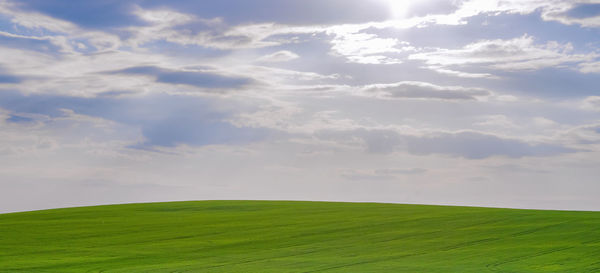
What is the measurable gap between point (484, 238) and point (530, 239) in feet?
5.44

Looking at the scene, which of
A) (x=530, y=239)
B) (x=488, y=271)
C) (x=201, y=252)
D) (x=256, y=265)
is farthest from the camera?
(x=530, y=239)

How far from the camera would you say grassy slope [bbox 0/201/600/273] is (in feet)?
60.6

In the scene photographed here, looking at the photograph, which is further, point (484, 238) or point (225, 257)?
point (484, 238)

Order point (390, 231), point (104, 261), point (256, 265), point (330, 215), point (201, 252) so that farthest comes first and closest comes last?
point (330, 215), point (390, 231), point (201, 252), point (104, 261), point (256, 265)

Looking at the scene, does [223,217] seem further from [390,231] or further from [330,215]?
[390,231]

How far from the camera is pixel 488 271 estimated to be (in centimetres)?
1677

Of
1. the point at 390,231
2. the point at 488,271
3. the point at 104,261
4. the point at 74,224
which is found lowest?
the point at 488,271

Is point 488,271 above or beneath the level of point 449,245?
beneath

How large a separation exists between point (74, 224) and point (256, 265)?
1701 cm

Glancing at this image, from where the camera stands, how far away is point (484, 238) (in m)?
24.0

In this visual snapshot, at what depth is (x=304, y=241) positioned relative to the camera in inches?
961

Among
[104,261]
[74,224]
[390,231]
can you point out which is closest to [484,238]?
[390,231]

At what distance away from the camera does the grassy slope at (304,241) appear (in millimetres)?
18484

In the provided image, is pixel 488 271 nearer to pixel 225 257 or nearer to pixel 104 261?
pixel 225 257
